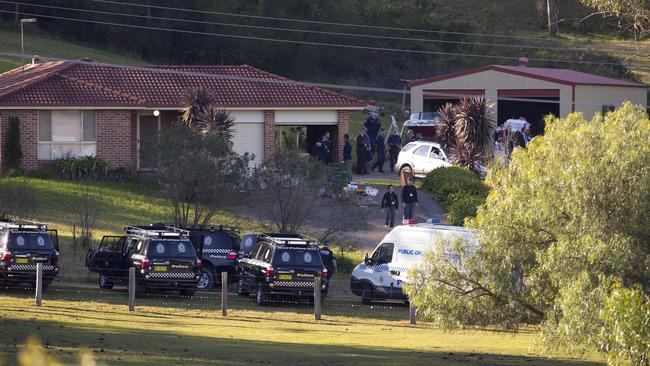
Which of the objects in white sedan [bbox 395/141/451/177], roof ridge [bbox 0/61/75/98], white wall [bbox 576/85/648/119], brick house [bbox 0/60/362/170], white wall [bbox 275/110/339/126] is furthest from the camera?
white wall [bbox 576/85/648/119]

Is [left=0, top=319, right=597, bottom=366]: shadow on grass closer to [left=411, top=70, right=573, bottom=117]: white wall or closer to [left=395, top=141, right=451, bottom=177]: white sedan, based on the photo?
[left=395, top=141, right=451, bottom=177]: white sedan

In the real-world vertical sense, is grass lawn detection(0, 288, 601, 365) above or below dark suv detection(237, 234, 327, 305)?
below

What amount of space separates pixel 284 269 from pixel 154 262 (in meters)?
3.14

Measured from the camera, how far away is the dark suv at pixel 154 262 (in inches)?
1133

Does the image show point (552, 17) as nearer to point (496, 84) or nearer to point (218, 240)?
point (496, 84)

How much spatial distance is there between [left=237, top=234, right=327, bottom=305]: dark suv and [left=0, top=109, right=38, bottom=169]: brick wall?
16.6m

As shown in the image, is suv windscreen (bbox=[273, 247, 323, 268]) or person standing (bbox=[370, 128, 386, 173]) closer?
suv windscreen (bbox=[273, 247, 323, 268])

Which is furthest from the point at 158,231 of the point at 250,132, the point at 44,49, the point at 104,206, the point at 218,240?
the point at 44,49

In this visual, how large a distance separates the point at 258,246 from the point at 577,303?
512 inches

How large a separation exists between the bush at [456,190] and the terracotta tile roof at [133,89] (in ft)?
20.3

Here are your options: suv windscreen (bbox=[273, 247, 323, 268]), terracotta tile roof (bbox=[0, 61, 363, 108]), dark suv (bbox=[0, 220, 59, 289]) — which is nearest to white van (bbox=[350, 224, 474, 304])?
suv windscreen (bbox=[273, 247, 323, 268])

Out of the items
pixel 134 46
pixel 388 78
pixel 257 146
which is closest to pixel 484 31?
pixel 388 78

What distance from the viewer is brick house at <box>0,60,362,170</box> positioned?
4416 cm

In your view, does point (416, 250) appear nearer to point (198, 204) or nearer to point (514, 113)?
point (198, 204)
